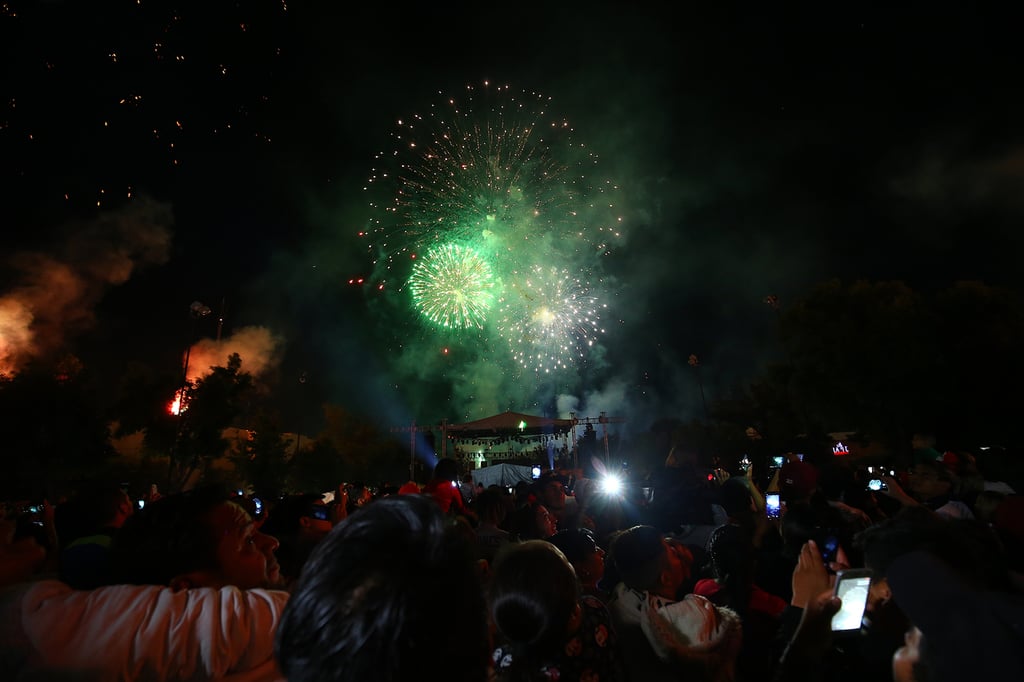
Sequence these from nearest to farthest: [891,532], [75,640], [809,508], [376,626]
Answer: [376,626] < [75,640] < [891,532] < [809,508]

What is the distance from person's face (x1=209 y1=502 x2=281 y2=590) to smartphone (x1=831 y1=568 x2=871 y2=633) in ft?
9.35

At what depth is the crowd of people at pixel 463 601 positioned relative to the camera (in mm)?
1049

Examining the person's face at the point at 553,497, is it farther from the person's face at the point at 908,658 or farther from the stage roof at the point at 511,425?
the stage roof at the point at 511,425

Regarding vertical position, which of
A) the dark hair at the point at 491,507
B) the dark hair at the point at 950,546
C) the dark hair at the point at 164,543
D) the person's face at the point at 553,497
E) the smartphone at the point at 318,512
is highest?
the dark hair at the point at 164,543

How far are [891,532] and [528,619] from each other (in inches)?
65.6

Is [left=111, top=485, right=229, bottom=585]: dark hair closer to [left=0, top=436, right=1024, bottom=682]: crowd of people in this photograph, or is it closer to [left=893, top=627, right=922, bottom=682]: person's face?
[left=0, top=436, right=1024, bottom=682]: crowd of people

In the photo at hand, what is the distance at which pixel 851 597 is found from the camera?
251 centimetres

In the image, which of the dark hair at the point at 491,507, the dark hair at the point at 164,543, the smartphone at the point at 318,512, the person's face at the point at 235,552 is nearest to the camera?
the dark hair at the point at 164,543

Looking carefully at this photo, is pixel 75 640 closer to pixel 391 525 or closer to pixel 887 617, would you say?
pixel 391 525

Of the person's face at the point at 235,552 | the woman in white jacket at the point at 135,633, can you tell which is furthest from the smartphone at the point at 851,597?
the person's face at the point at 235,552

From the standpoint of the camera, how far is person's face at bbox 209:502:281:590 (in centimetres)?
228

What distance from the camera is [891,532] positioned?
7.22 ft

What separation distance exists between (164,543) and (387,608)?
1756 millimetres

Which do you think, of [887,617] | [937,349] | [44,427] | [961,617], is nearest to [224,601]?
[961,617]
